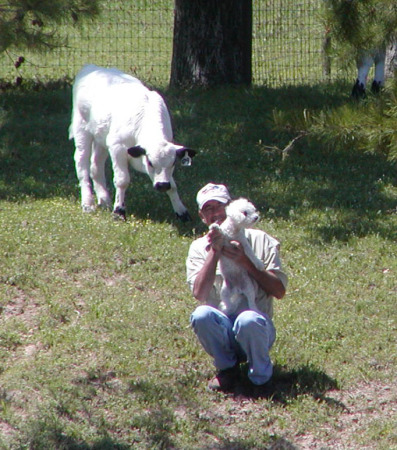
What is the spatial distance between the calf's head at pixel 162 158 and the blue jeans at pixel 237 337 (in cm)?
324

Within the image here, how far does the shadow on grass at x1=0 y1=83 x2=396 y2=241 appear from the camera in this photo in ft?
32.6

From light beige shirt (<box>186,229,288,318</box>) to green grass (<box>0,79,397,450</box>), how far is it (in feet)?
2.22

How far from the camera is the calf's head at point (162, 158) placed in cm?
A: 891

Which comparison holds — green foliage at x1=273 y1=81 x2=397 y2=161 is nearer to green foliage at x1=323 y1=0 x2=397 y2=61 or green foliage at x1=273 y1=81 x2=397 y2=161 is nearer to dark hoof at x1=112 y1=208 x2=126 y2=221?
green foliage at x1=323 y1=0 x2=397 y2=61

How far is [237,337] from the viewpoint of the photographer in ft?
18.8

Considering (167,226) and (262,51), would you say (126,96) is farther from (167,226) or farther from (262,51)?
(262,51)

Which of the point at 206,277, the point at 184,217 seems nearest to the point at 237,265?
the point at 206,277

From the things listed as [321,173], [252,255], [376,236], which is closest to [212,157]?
[321,173]

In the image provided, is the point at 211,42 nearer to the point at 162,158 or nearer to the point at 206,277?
the point at 162,158

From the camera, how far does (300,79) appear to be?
15703mm

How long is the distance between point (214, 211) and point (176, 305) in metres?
1.91

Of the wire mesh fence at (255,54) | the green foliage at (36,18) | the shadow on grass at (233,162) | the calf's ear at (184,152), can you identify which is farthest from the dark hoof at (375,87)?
the green foliage at (36,18)

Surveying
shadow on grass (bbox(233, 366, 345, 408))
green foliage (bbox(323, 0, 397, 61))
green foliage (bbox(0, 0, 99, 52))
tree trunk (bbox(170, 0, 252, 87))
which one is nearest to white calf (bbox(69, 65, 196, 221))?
green foliage (bbox(0, 0, 99, 52))

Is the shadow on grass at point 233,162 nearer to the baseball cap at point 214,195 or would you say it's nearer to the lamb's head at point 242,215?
the baseball cap at point 214,195
